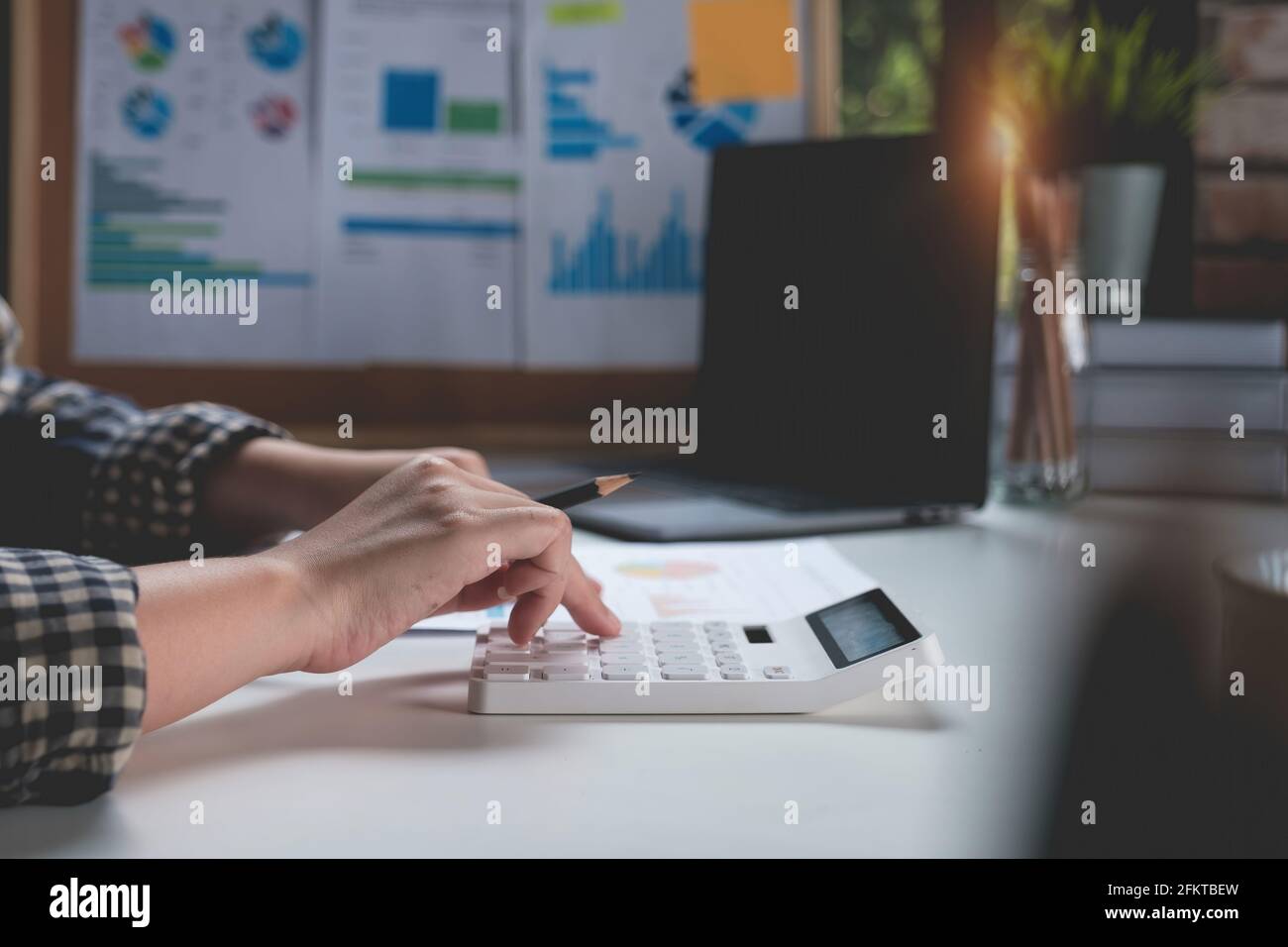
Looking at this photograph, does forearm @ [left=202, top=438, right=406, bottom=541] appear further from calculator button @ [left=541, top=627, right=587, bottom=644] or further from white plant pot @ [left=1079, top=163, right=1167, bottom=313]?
white plant pot @ [left=1079, top=163, right=1167, bottom=313]

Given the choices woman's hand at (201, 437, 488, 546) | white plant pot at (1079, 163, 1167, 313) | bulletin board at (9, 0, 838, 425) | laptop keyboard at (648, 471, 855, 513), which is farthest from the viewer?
bulletin board at (9, 0, 838, 425)

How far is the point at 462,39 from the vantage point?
1.27 metres

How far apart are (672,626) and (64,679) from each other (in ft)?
0.85

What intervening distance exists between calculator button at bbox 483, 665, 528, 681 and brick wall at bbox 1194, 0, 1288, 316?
1009mm

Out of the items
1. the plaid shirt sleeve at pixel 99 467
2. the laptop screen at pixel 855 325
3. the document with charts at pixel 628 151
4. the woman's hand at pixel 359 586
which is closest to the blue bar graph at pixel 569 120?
the document with charts at pixel 628 151

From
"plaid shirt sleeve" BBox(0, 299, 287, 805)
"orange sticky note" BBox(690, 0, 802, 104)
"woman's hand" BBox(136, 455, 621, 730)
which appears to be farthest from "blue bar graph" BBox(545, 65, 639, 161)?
"woman's hand" BBox(136, 455, 621, 730)

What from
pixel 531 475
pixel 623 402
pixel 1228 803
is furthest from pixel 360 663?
pixel 623 402

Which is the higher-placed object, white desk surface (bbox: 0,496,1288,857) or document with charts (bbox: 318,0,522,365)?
document with charts (bbox: 318,0,522,365)

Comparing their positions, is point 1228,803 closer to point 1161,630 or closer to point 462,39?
point 1161,630

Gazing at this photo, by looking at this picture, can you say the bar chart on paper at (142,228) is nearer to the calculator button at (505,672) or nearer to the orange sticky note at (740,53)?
the orange sticky note at (740,53)

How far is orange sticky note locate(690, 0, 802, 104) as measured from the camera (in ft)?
4.17
